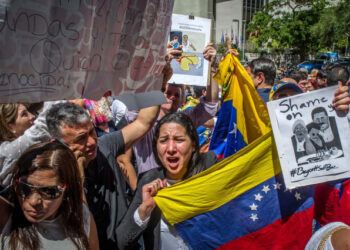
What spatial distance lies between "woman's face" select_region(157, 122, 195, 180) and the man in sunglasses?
33cm

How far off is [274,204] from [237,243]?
0.35 m

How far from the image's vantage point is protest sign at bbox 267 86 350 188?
7.79 ft

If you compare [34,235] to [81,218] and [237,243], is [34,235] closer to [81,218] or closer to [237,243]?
[81,218]

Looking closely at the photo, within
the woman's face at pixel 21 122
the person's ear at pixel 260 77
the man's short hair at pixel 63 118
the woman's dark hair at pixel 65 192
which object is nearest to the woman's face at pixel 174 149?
the man's short hair at pixel 63 118

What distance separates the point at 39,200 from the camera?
1.93 meters

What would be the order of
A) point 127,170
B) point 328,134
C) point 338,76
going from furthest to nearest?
point 338,76, point 127,170, point 328,134

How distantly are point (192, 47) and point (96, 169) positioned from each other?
170cm

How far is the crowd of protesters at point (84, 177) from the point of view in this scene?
195 centimetres

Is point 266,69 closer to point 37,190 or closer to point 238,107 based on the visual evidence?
point 238,107

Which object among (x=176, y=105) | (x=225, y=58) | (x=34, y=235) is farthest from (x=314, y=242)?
(x=176, y=105)

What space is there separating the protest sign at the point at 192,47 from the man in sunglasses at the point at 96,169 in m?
1.34

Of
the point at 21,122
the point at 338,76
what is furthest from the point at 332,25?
the point at 21,122

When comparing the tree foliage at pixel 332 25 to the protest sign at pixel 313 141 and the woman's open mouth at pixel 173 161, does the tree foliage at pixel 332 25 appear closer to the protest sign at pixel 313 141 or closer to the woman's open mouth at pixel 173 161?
the protest sign at pixel 313 141

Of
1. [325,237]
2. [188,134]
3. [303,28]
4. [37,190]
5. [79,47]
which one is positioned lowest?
[325,237]
